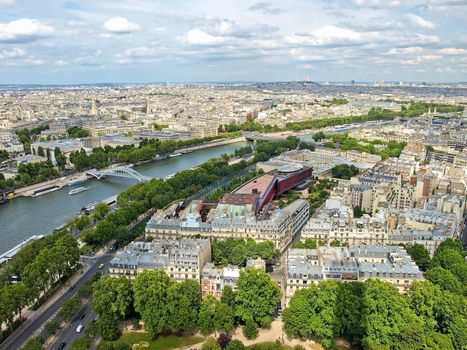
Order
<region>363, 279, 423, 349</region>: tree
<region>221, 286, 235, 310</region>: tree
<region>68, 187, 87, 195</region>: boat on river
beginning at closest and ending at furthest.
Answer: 1. <region>363, 279, 423, 349</region>: tree
2. <region>221, 286, 235, 310</region>: tree
3. <region>68, 187, 87, 195</region>: boat on river

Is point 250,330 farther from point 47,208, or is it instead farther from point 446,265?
point 47,208

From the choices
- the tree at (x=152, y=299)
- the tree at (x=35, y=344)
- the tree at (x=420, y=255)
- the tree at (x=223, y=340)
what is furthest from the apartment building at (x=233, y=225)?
the tree at (x=35, y=344)

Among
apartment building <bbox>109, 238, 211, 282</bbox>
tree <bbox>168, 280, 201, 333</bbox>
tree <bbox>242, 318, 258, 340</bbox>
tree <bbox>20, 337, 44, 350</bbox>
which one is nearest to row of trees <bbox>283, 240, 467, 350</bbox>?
tree <bbox>242, 318, 258, 340</bbox>

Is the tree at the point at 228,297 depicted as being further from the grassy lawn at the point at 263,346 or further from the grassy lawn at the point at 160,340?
the grassy lawn at the point at 263,346

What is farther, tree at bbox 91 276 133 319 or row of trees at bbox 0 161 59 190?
row of trees at bbox 0 161 59 190

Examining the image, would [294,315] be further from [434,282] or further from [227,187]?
[227,187]


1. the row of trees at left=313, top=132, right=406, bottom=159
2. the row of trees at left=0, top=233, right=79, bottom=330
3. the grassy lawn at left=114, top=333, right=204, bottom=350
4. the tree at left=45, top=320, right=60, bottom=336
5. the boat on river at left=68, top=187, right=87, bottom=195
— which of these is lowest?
the grassy lawn at left=114, top=333, right=204, bottom=350

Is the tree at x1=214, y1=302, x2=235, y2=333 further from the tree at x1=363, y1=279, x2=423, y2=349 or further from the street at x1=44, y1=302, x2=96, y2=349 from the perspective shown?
the street at x1=44, y1=302, x2=96, y2=349
